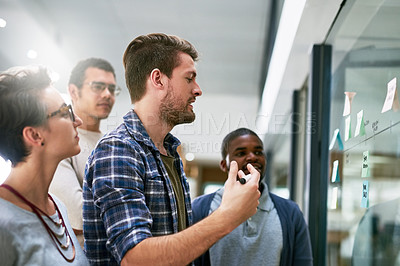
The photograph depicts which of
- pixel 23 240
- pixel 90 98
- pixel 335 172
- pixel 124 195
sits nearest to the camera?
pixel 23 240

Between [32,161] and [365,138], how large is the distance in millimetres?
1222

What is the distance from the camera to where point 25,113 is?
3.25 ft

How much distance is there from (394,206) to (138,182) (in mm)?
807

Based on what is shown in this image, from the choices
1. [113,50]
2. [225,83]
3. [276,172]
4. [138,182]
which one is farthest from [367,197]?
[276,172]

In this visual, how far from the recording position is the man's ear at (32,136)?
3.27 ft

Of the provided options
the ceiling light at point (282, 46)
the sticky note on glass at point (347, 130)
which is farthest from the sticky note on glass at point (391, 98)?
the ceiling light at point (282, 46)

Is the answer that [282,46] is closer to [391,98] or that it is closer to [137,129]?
[391,98]

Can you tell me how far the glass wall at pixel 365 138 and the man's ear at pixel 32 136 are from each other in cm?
103

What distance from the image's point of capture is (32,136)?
3.30 ft

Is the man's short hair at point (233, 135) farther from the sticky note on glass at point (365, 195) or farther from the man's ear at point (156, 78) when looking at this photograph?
the man's ear at point (156, 78)

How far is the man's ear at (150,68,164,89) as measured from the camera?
1.28 m

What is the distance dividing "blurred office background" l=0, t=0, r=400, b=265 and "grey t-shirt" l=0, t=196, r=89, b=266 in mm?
276

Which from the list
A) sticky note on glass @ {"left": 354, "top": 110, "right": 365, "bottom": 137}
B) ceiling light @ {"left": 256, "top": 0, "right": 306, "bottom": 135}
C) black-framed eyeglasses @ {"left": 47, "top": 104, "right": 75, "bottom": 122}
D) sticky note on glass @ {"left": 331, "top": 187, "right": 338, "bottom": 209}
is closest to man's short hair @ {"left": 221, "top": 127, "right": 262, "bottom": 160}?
sticky note on glass @ {"left": 354, "top": 110, "right": 365, "bottom": 137}

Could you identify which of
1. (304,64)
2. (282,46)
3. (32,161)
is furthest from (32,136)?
(304,64)
